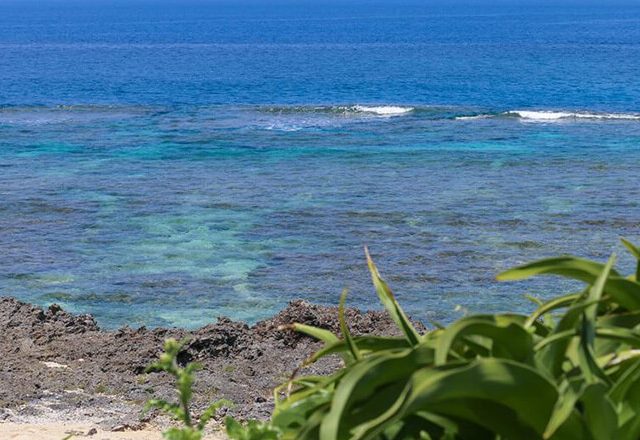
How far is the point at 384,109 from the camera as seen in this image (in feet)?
137

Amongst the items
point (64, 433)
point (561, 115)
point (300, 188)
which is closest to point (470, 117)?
point (561, 115)

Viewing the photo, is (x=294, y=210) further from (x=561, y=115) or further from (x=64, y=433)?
(x=561, y=115)

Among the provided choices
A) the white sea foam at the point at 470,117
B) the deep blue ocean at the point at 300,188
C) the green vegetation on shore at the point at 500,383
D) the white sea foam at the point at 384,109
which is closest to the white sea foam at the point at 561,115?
the deep blue ocean at the point at 300,188

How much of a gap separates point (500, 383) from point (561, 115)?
3773 cm

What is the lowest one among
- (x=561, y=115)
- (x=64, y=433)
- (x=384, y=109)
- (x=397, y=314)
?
(x=384, y=109)

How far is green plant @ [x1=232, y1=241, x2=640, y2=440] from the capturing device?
2385mm

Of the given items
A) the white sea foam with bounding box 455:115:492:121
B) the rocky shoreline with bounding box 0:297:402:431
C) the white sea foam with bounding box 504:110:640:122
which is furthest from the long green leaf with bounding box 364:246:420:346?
the white sea foam with bounding box 504:110:640:122

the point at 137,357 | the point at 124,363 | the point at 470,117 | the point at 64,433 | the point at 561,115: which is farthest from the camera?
the point at 561,115

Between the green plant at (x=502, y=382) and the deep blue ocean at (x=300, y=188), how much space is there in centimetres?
1091

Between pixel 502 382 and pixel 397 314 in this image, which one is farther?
pixel 397 314

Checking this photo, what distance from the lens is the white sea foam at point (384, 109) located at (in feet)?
133

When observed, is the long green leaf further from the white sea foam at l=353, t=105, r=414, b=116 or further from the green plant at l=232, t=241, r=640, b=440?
the white sea foam at l=353, t=105, r=414, b=116

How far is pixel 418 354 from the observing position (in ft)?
8.49

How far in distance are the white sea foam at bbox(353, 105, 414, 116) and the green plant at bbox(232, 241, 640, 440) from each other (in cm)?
3748
